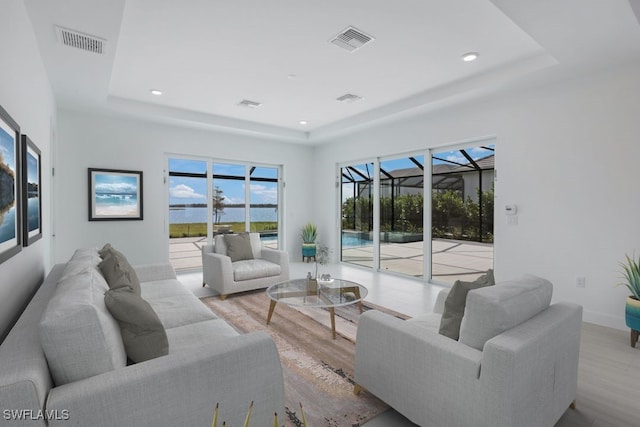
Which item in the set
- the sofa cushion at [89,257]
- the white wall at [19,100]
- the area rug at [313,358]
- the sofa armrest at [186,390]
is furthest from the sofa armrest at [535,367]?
the sofa cushion at [89,257]

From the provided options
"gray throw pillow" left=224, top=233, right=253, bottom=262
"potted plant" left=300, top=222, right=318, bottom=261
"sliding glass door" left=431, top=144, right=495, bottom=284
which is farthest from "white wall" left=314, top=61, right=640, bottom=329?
"potted plant" left=300, top=222, right=318, bottom=261

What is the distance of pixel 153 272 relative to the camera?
11.5 feet

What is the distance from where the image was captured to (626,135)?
323 cm

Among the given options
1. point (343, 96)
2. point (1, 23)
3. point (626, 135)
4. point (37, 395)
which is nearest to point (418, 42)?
point (343, 96)

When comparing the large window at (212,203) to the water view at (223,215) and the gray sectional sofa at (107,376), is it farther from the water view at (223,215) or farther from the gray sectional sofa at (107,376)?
the gray sectional sofa at (107,376)

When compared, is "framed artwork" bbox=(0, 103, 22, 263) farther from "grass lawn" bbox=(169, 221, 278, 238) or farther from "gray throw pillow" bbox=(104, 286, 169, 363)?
"grass lawn" bbox=(169, 221, 278, 238)

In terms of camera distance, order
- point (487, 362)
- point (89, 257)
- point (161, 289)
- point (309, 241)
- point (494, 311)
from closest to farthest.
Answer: point (487, 362) → point (494, 311) → point (89, 257) → point (161, 289) → point (309, 241)

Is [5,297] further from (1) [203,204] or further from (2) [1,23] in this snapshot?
(1) [203,204]

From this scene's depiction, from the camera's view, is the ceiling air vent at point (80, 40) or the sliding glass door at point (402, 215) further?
the sliding glass door at point (402, 215)

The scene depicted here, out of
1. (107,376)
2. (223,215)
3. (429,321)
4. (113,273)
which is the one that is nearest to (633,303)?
(429,321)

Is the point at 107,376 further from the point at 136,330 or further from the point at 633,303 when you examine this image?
the point at 633,303

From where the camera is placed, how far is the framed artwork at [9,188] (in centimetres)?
163

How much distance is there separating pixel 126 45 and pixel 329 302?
3013mm

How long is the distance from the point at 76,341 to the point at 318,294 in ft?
7.42
